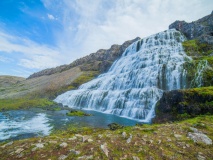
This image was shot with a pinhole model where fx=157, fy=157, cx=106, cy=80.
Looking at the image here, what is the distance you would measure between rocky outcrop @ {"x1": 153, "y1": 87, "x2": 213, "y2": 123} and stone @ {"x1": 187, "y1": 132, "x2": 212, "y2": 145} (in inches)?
273

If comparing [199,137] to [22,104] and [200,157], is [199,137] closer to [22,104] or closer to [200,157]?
[200,157]

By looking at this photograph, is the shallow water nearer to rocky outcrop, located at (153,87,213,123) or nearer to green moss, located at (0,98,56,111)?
rocky outcrop, located at (153,87,213,123)

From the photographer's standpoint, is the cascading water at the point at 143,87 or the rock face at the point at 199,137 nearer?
the rock face at the point at 199,137

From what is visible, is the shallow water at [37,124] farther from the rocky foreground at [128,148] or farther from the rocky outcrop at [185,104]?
the rocky foreground at [128,148]

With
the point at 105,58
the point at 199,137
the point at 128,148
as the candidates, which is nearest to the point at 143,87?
the point at 199,137

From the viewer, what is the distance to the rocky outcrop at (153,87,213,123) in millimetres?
14188

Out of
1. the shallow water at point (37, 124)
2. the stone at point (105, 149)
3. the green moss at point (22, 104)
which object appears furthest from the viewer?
the green moss at point (22, 104)

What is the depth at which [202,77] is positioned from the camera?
2744cm

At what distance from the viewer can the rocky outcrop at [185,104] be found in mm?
14188

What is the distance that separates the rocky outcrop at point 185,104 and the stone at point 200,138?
6942mm

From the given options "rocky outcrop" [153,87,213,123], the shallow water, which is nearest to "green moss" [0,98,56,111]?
the shallow water

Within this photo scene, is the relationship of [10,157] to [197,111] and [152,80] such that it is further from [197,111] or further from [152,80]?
[152,80]

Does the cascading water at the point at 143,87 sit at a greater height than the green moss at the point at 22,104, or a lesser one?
greater

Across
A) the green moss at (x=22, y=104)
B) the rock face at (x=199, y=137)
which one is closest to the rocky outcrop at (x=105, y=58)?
the green moss at (x=22, y=104)
